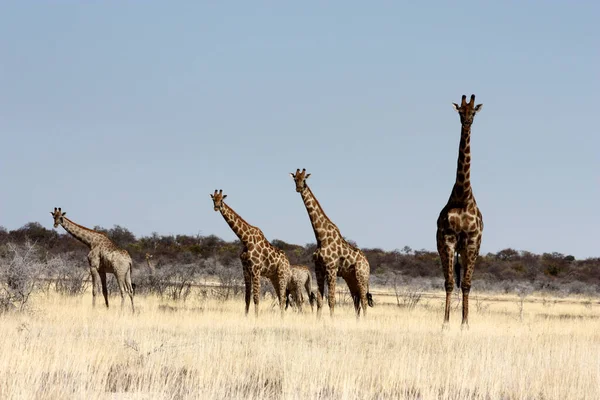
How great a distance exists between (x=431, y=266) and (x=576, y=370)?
4926 centimetres

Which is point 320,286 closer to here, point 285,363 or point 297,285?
point 297,285

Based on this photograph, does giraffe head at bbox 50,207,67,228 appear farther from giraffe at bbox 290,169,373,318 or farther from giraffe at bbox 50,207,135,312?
giraffe at bbox 290,169,373,318

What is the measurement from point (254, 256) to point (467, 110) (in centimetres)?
549

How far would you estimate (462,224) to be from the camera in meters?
14.2

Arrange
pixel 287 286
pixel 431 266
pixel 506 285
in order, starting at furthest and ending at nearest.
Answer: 1. pixel 431 266
2. pixel 506 285
3. pixel 287 286

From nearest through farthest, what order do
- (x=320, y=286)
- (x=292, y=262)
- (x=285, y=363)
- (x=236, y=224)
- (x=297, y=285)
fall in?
(x=285, y=363) → (x=320, y=286) → (x=236, y=224) → (x=297, y=285) → (x=292, y=262)

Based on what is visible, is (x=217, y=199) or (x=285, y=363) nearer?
(x=285, y=363)

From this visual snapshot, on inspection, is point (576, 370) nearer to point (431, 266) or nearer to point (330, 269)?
point (330, 269)

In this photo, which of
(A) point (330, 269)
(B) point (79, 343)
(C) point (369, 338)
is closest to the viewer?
(B) point (79, 343)

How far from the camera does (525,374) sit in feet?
29.3

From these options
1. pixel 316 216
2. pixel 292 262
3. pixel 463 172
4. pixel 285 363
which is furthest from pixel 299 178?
pixel 292 262

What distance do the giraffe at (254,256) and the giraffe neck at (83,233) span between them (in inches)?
133

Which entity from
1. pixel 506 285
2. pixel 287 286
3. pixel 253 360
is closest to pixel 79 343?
pixel 253 360

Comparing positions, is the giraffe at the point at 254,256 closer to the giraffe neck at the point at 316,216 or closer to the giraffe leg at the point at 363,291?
the giraffe neck at the point at 316,216
